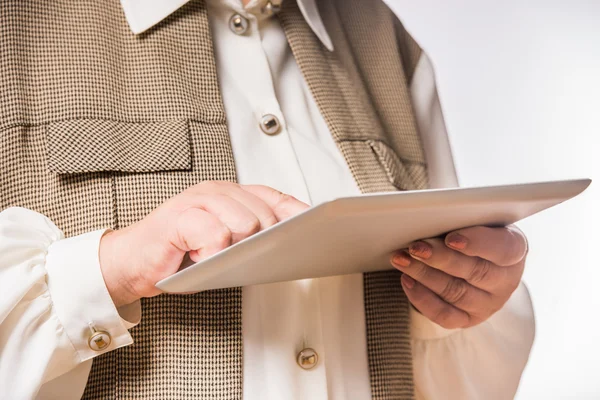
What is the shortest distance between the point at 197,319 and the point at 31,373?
169 millimetres

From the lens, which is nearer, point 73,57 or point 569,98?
point 73,57

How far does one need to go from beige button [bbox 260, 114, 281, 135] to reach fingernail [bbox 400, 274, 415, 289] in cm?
23

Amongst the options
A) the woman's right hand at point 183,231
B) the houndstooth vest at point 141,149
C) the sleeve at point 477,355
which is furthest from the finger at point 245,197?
the sleeve at point 477,355

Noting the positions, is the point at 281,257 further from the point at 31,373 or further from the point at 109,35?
the point at 109,35

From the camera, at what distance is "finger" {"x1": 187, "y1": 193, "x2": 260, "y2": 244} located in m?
0.61

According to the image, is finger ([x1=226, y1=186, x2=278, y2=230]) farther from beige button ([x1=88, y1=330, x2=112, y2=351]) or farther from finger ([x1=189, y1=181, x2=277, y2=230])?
beige button ([x1=88, y1=330, x2=112, y2=351])

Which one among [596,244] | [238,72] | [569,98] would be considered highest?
[238,72]

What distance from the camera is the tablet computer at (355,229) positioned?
53cm

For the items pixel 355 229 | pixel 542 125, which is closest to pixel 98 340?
pixel 355 229

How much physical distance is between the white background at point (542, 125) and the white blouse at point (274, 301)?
2.36ft

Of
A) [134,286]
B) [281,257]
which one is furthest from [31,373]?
[281,257]

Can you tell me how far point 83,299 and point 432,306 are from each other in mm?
410

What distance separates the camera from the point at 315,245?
0.61 metres

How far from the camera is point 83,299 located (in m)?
0.69
